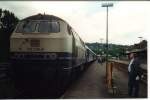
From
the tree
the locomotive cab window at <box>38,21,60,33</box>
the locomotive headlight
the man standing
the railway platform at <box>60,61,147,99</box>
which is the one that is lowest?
the railway platform at <box>60,61,147,99</box>

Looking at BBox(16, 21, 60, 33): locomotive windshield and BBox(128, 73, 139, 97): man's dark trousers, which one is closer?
BBox(128, 73, 139, 97): man's dark trousers

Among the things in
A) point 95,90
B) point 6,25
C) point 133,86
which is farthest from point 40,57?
point 6,25

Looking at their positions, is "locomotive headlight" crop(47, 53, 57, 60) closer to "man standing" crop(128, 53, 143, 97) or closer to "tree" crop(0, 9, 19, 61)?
"man standing" crop(128, 53, 143, 97)

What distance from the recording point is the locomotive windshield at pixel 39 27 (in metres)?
11.6

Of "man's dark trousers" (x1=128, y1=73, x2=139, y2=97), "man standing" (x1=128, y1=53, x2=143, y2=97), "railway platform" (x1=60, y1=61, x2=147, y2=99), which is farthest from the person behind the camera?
"railway platform" (x1=60, y1=61, x2=147, y2=99)

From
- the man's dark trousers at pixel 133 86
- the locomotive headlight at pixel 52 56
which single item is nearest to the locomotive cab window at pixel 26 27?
the locomotive headlight at pixel 52 56

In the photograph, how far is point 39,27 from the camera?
11.7 m

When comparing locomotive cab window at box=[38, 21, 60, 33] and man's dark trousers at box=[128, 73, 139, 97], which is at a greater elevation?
locomotive cab window at box=[38, 21, 60, 33]

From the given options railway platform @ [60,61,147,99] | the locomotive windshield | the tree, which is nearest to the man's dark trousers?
railway platform @ [60,61,147,99]

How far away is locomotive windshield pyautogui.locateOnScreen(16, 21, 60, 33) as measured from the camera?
Result: 11.6 meters

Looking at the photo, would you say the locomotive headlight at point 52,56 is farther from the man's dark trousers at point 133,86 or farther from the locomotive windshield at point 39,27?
the man's dark trousers at point 133,86

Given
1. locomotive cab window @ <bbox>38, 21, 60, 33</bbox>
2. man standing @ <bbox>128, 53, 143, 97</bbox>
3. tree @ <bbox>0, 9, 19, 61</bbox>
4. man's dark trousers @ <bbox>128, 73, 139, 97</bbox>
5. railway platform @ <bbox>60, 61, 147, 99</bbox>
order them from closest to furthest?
man standing @ <bbox>128, 53, 143, 97</bbox> < man's dark trousers @ <bbox>128, 73, 139, 97</bbox> < railway platform @ <bbox>60, 61, 147, 99</bbox> < locomotive cab window @ <bbox>38, 21, 60, 33</bbox> < tree @ <bbox>0, 9, 19, 61</bbox>

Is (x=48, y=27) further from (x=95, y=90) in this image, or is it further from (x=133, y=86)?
(x=133, y=86)

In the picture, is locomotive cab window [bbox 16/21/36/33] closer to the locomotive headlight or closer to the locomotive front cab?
the locomotive front cab
